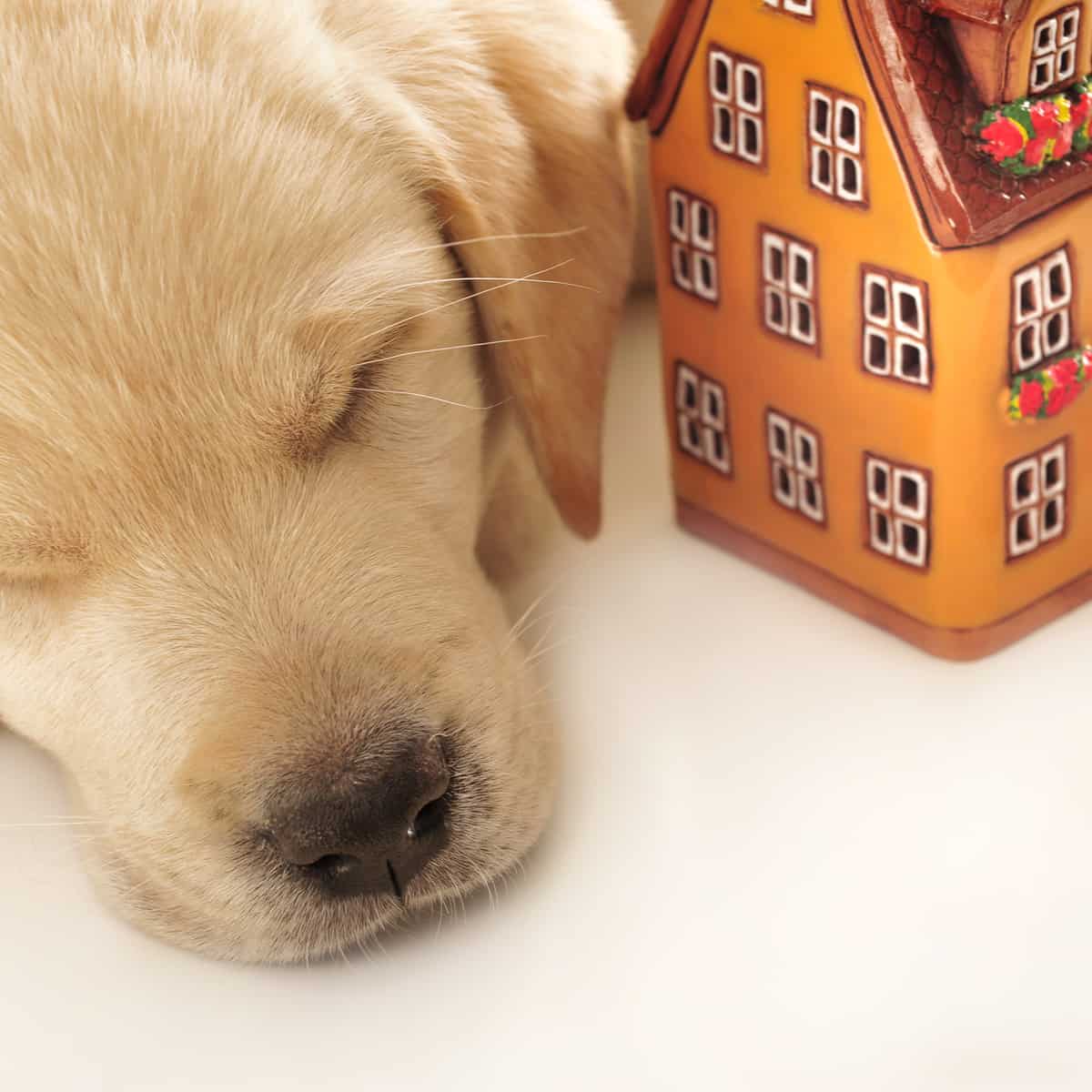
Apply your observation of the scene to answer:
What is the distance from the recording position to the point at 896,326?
129 centimetres

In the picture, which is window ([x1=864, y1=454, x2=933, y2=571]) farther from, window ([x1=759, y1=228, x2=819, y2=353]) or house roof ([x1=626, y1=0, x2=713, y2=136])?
house roof ([x1=626, y1=0, x2=713, y2=136])

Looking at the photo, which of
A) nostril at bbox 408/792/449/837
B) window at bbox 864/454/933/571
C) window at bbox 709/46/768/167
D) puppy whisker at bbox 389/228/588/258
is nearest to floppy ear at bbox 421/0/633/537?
puppy whisker at bbox 389/228/588/258

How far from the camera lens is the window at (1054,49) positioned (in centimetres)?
118

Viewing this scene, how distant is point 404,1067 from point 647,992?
0.62 feet

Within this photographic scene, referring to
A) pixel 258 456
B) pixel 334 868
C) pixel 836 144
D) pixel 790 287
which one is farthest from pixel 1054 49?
pixel 334 868

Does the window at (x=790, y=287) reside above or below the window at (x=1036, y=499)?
above

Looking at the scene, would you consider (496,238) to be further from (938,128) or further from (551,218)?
(938,128)

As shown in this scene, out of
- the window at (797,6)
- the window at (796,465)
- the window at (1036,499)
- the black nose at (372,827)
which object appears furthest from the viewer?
the window at (796,465)

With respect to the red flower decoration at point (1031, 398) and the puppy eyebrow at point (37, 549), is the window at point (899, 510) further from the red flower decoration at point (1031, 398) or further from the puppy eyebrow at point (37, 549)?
the puppy eyebrow at point (37, 549)

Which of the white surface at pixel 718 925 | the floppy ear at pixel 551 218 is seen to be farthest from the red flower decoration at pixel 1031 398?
the floppy ear at pixel 551 218

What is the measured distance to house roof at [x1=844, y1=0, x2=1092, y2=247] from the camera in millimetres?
1184

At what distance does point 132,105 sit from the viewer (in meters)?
1.15

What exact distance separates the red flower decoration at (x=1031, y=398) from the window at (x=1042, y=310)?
0.06 ft

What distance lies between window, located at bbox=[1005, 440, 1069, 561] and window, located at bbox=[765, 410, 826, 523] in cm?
18
